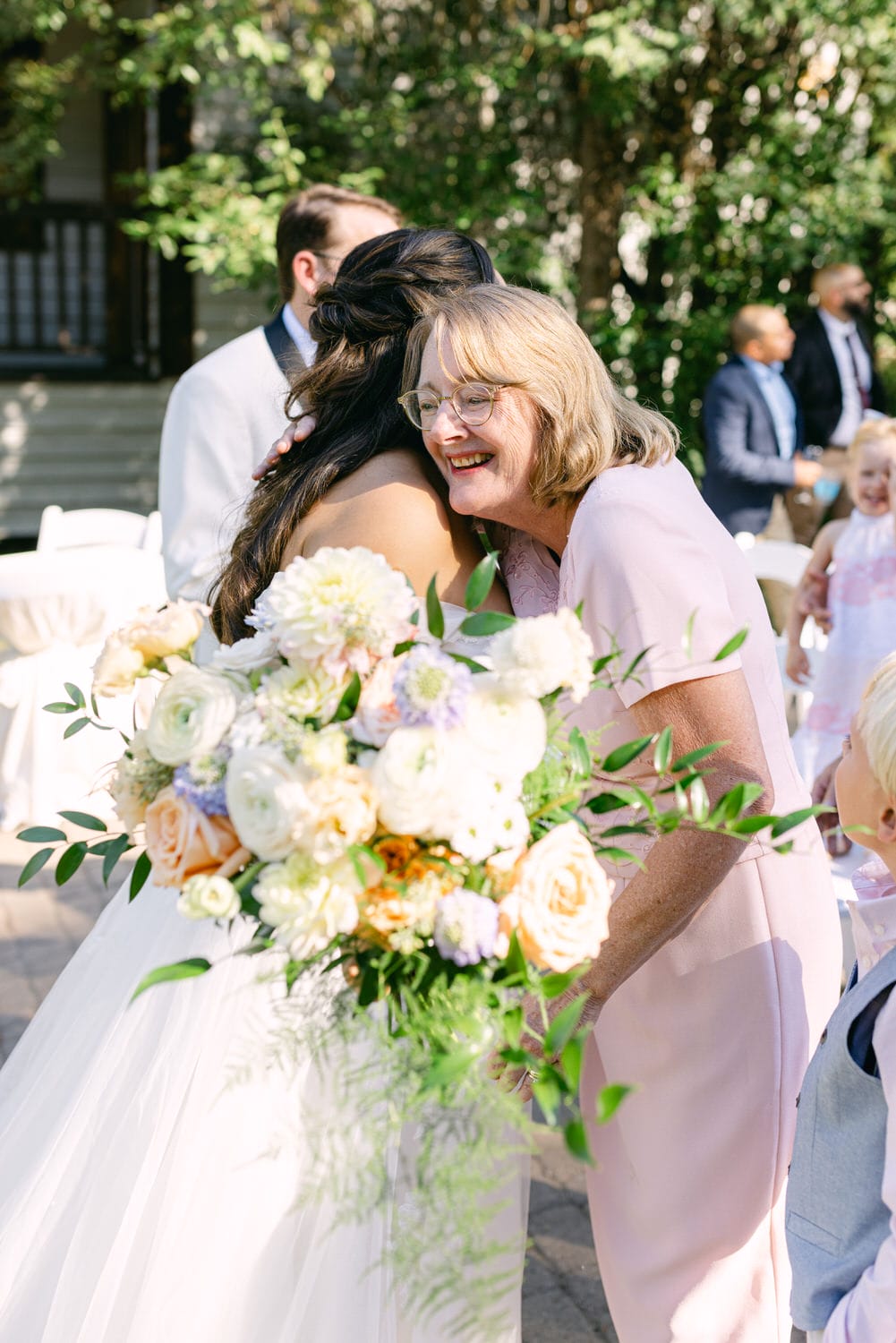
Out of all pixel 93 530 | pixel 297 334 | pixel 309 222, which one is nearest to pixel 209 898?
pixel 297 334

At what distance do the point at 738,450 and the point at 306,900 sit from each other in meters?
6.41

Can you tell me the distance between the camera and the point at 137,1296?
185 centimetres

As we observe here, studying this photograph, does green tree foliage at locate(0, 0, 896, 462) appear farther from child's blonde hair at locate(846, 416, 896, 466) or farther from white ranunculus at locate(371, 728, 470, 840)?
white ranunculus at locate(371, 728, 470, 840)

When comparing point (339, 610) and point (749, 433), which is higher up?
point (339, 610)

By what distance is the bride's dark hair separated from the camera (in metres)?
1.96

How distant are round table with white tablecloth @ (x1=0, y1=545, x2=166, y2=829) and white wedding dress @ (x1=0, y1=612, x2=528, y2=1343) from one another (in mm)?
3286

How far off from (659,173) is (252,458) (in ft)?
19.3

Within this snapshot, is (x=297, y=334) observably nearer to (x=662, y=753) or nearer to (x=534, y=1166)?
(x=534, y=1166)

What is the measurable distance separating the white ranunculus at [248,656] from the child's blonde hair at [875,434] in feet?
10.7

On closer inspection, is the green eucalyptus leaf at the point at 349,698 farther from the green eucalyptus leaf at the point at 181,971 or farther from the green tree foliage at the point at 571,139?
the green tree foliage at the point at 571,139

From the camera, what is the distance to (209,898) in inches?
46.1

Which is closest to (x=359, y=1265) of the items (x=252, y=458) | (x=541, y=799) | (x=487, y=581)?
(x=541, y=799)

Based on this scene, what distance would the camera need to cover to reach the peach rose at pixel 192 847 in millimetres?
1215

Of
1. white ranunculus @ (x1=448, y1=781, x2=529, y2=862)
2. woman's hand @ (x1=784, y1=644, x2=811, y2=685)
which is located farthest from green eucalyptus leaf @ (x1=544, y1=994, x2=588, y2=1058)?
woman's hand @ (x1=784, y1=644, x2=811, y2=685)
